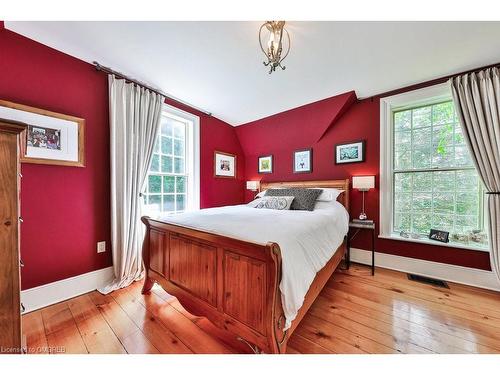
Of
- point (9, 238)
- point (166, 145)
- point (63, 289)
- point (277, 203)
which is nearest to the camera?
point (9, 238)

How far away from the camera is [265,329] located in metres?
1.09

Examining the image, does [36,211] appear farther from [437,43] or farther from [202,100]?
[437,43]

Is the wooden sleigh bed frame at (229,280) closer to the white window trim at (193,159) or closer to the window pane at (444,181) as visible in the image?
the white window trim at (193,159)

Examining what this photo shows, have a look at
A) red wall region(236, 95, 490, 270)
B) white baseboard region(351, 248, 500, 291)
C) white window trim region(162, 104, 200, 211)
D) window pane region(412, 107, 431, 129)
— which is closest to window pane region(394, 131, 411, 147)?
window pane region(412, 107, 431, 129)

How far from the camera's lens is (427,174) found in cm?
246

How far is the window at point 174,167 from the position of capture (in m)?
2.72

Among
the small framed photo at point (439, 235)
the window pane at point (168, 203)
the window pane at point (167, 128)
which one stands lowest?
the small framed photo at point (439, 235)

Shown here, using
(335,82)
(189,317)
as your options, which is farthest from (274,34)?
(189,317)

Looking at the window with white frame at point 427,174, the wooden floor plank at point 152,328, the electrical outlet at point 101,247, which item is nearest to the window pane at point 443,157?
the window with white frame at point 427,174

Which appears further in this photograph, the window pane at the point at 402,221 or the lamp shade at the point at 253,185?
the lamp shade at the point at 253,185

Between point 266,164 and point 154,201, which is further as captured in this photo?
point 266,164

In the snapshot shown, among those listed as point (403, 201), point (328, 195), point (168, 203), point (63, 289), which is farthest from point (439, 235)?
point (63, 289)

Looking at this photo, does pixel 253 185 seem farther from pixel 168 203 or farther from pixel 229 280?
pixel 229 280

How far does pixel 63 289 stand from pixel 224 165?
263 centimetres
